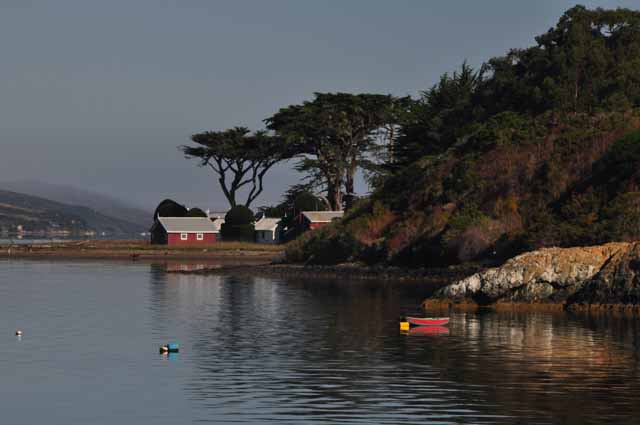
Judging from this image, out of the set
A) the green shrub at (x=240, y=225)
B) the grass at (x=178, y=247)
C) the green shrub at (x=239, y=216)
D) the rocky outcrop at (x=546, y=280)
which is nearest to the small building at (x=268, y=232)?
the green shrub at (x=240, y=225)

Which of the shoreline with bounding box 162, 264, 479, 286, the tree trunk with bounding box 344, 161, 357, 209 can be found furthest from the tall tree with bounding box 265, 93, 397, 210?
the shoreline with bounding box 162, 264, 479, 286

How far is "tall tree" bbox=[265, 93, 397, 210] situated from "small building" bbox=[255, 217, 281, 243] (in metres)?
9.94

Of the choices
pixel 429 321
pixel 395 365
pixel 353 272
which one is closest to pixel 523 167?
pixel 353 272

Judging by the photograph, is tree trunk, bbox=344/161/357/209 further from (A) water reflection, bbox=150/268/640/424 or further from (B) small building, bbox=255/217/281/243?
→ (A) water reflection, bbox=150/268/640/424

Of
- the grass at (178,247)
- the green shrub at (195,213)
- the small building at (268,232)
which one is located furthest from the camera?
the green shrub at (195,213)

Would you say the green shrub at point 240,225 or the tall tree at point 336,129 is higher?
the tall tree at point 336,129

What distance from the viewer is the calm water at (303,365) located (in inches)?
1245

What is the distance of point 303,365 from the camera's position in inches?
1645

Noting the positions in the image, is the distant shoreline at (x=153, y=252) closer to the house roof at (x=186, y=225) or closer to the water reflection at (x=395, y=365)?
the house roof at (x=186, y=225)

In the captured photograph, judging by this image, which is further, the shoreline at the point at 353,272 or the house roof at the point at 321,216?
the house roof at the point at 321,216

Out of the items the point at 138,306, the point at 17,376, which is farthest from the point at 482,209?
the point at 17,376

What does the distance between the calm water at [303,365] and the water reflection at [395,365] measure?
0.08 meters

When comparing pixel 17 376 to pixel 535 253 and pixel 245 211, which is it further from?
pixel 245 211

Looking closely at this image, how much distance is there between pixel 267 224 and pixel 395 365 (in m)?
133
